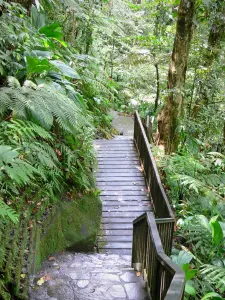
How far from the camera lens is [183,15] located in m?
5.80

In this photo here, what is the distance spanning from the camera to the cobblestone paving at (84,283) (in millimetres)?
2961

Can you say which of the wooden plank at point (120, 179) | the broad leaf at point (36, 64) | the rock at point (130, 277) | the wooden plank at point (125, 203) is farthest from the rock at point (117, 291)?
the wooden plank at point (120, 179)

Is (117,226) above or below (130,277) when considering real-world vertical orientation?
below

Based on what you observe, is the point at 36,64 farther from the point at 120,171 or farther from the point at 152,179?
the point at 120,171

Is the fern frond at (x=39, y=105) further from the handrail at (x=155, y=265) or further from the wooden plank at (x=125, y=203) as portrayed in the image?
the wooden plank at (x=125, y=203)

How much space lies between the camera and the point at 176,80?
6.22 m

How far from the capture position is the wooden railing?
213cm

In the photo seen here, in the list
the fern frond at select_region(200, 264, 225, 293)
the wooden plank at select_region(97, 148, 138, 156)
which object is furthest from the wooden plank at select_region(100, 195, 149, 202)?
the fern frond at select_region(200, 264, 225, 293)

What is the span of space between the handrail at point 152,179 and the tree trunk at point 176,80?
0.57 m

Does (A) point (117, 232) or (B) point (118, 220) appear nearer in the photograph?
(A) point (117, 232)

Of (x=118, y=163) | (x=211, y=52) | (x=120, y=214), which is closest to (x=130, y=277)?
(x=120, y=214)

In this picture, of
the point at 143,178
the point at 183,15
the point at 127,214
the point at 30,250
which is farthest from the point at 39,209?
the point at 183,15

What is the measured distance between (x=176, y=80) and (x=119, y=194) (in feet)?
9.06

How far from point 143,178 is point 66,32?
461 centimetres
